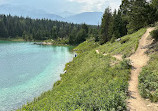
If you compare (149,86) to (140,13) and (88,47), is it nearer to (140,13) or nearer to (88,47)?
(140,13)

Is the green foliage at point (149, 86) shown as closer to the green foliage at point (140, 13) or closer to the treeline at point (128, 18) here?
the treeline at point (128, 18)

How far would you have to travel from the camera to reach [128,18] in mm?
38062

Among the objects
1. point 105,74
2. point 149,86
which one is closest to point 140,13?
point 105,74

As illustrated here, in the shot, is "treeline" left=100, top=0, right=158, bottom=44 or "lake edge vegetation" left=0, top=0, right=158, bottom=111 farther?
"treeline" left=100, top=0, right=158, bottom=44

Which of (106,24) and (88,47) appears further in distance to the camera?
(88,47)

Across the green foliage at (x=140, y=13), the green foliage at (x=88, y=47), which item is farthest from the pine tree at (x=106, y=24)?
the green foliage at (x=140, y=13)

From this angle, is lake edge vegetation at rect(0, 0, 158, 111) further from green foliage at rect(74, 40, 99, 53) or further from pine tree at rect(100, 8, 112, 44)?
green foliage at rect(74, 40, 99, 53)

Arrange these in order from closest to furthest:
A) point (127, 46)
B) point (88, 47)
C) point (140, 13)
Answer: point (127, 46)
point (140, 13)
point (88, 47)

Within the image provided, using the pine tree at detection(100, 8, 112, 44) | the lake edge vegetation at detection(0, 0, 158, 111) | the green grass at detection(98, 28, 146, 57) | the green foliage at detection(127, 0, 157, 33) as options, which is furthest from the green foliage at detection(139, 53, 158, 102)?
the pine tree at detection(100, 8, 112, 44)

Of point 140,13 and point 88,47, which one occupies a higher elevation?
point 140,13

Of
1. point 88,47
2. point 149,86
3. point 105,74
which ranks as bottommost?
point 105,74

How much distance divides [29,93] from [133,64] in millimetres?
20191

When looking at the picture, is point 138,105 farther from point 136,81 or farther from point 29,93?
point 29,93

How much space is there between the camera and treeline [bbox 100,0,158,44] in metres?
31.2
